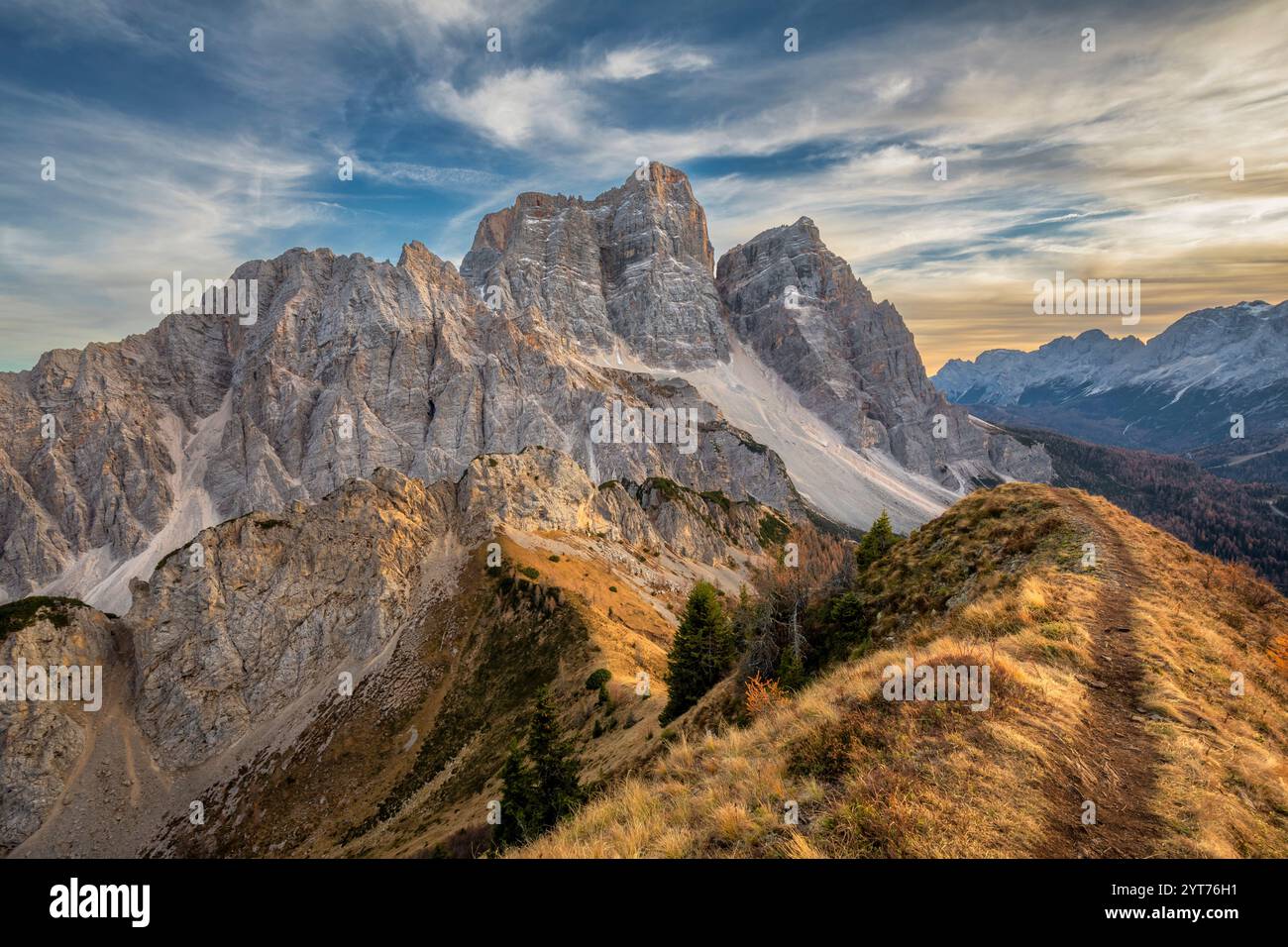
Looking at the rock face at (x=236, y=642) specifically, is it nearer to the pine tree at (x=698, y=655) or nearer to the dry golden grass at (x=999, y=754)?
the pine tree at (x=698, y=655)

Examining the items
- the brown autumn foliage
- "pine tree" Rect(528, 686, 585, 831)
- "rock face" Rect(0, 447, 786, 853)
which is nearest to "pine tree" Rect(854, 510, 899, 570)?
the brown autumn foliage

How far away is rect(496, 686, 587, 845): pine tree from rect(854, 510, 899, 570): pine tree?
18.2 m

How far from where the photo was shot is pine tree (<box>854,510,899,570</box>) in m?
30.5

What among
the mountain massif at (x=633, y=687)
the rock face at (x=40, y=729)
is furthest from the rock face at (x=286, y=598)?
the rock face at (x=40, y=729)

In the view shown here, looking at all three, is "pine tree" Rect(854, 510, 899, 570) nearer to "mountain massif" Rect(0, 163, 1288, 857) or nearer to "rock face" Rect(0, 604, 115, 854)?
"mountain massif" Rect(0, 163, 1288, 857)

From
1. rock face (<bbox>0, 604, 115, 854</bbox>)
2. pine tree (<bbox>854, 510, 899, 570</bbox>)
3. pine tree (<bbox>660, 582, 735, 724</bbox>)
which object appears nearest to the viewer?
pine tree (<bbox>660, 582, 735, 724</bbox>)

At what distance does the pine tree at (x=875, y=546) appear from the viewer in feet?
100.0

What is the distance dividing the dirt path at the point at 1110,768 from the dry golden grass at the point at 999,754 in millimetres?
88

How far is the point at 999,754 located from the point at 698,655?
23.0 meters

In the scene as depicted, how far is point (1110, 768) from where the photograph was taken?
917cm

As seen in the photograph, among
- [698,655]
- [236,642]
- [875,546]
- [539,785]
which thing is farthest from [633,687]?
[236,642]

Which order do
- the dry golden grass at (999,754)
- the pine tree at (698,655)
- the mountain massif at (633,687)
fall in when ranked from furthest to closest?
the pine tree at (698,655), the mountain massif at (633,687), the dry golden grass at (999,754)
